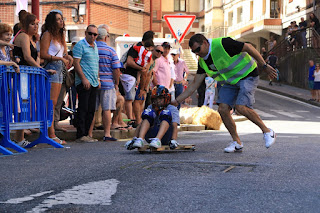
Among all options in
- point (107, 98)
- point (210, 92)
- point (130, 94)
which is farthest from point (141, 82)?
point (210, 92)

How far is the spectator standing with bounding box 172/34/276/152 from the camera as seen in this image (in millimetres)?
8797

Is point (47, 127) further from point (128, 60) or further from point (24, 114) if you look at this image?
point (128, 60)

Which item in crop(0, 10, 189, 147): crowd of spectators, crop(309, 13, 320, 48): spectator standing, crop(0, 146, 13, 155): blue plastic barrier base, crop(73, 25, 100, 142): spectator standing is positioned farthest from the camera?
crop(309, 13, 320, 48): spectator standing

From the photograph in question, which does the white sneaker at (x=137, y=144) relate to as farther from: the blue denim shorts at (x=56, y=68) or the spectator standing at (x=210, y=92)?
the spectator standing at (x=210, y=92)

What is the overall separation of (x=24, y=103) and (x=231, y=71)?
2.90m

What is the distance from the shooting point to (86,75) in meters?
11.1

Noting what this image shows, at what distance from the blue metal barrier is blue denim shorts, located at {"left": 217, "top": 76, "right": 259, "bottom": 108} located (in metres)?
2.50

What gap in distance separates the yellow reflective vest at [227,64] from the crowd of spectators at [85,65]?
2.55 meters

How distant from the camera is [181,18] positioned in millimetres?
18484

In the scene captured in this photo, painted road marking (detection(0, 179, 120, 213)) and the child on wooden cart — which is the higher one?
the child on wooden cart

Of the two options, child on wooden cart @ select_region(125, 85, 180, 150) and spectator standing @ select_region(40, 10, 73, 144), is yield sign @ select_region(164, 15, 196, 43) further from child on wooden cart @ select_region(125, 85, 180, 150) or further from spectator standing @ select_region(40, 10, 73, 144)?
child on wooden cart @ select_region(125, 85, 180, 150)

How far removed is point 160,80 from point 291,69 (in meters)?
24.3

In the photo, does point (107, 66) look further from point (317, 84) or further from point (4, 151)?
point (317, 84)

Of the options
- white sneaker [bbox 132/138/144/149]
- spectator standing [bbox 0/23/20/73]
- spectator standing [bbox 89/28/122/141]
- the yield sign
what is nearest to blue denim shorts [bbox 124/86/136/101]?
spectator standing [bbox 89/28/122/141]
